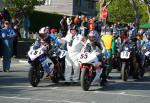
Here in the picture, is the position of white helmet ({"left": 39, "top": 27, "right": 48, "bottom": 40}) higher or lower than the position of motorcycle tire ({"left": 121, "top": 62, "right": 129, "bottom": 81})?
higher

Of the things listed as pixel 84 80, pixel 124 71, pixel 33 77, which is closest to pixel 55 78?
pixel 33 77

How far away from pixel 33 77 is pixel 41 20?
113ft

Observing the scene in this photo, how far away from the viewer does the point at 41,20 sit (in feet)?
164

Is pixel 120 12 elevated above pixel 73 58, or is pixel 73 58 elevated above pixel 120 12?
pixel 73 58

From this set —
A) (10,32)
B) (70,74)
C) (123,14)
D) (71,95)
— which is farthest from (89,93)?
(123,14)

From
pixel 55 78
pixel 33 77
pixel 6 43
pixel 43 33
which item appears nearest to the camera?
pixel 33 77

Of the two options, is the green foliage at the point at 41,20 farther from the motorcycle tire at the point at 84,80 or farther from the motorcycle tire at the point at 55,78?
the motorcycle tire at the point at 84,80

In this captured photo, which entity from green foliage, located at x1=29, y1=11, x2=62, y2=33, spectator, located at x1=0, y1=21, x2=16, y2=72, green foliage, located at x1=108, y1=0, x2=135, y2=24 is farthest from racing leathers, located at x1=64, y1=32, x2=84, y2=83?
green foliage, located at x1=108, y1=0, x2=135, y2=24

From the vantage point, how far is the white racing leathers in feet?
54.5

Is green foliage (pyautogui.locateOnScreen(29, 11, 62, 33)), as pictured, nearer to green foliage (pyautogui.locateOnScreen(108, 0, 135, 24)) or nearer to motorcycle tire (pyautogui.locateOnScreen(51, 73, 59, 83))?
motorcycle tire (pyautogui.locateOnScreen(51, 73, 59, 83))

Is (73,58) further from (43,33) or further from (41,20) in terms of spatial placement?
(41,20)

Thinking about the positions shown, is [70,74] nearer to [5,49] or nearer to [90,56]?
[90,56]

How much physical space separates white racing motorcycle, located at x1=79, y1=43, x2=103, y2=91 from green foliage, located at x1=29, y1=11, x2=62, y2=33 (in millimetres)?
31883

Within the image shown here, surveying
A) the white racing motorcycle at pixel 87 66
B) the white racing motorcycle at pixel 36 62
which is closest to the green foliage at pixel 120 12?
the white racing motorcycle at pixel 36 62
